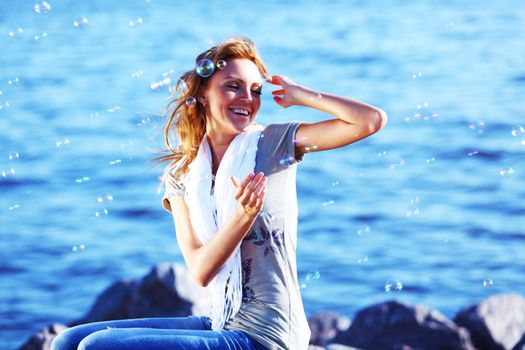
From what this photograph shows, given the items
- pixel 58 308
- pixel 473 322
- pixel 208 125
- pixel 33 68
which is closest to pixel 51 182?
pixel 58 308

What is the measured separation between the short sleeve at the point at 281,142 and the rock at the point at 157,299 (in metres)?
3.72

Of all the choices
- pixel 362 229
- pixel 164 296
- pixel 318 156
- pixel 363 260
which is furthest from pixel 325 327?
pixel 318 156

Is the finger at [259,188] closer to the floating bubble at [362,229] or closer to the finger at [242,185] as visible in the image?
the finger at [242,185]

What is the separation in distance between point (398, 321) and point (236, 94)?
142 inches

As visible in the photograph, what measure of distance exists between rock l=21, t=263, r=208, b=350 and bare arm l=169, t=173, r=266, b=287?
3429 mm

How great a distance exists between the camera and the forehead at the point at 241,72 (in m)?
3.97

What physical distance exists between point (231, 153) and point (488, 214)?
25.2 ft

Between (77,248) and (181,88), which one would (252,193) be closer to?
(181,88)

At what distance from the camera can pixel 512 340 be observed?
7.16 metres

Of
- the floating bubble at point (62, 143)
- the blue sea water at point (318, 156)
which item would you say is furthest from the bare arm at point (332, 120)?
the floating bubble at point (62, 143)

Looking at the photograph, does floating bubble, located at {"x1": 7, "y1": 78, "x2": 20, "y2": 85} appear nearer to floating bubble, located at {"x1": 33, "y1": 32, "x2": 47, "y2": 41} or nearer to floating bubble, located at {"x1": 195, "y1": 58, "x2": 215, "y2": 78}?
floating bubble, located at {"x1": 33, "y1": 32, "x2": 47, "y2": 41}

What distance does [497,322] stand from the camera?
7.22 metres

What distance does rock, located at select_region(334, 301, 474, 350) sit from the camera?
23.5 ft

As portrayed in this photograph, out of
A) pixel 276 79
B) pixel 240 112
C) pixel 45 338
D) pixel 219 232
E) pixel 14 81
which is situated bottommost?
pixel 45 338
